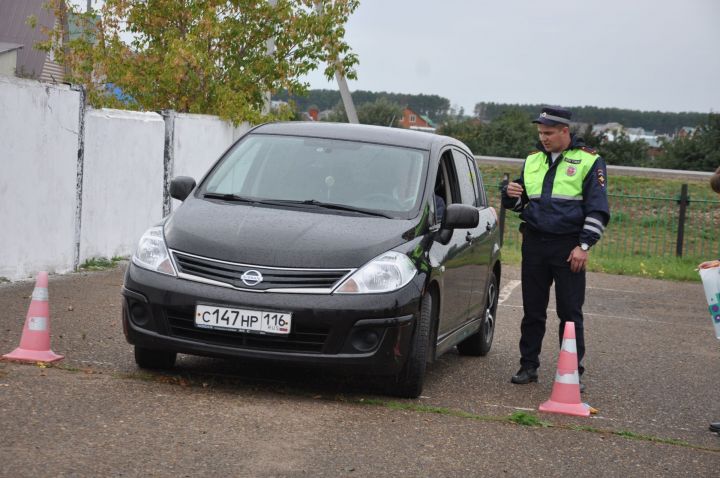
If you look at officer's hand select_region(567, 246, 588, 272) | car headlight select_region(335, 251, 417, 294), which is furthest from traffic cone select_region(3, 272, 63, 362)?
officer's hand select_region(567, 246, 588, 272)

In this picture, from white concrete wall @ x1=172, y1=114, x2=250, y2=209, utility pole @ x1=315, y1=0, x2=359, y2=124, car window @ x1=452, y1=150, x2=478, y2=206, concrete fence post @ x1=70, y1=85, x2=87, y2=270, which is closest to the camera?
car window @ x1=452, y1=150, x2=478, y2=206

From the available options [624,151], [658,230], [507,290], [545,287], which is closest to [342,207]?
[545,287]

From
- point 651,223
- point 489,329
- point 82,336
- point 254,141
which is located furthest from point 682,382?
point 651,223

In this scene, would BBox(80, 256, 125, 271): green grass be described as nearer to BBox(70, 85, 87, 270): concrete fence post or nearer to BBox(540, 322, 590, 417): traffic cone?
BBox(70, 85, 87, 270): concrete fence post

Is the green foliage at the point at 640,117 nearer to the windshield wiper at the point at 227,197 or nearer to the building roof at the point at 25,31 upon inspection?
the building roof at the point at 25,31

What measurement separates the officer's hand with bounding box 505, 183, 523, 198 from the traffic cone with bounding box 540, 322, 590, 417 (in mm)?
1236

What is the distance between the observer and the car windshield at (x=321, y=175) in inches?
306

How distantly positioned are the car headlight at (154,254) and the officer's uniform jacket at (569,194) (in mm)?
2443

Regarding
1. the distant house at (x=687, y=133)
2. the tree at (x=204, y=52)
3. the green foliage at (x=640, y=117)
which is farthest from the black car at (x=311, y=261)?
the green foliage at (x=640, y=117)

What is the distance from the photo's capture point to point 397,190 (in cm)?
788

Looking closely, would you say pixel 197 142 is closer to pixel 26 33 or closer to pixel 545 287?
pixel 545 287

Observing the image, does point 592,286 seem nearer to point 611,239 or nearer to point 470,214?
point 611,239

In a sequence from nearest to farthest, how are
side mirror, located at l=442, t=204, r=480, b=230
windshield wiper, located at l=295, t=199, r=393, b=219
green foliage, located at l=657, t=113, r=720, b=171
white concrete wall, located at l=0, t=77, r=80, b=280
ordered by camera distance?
windshield wiper, located at l=295, t=199, r=393, b=219
side mirror, located at l=442, t=204, r=480, b=230
white concrete wall, located at l=0, t=77, r=80, b=280
green foliage, located at l=657, t=113, r=720, b=171

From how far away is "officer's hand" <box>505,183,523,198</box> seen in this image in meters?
8.34
